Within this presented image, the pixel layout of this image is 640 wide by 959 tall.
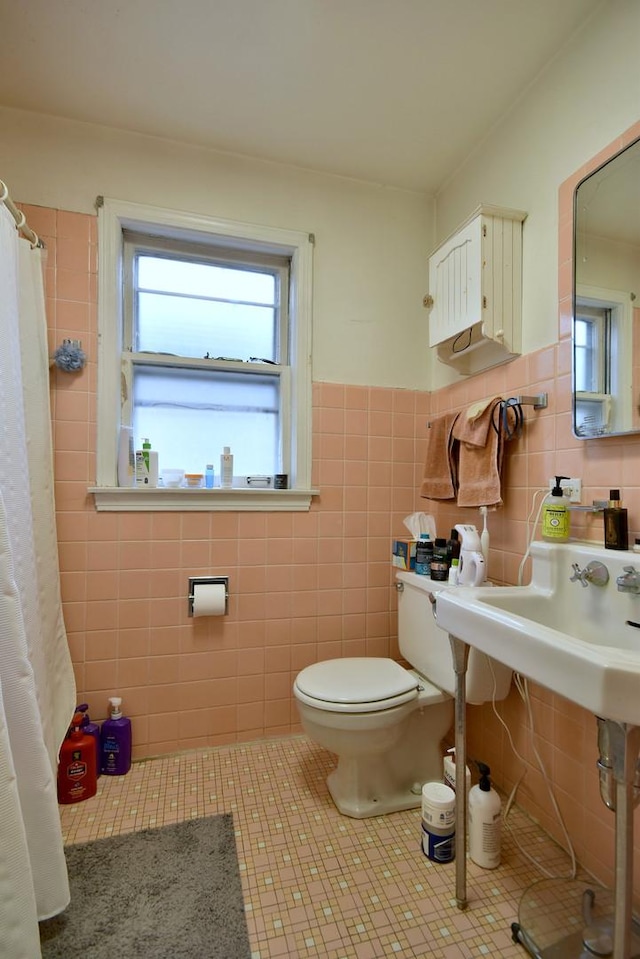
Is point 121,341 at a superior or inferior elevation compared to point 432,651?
superior

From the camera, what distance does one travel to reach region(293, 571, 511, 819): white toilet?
1346 mm

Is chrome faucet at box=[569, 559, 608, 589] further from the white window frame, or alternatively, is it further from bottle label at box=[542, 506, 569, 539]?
the white window frame

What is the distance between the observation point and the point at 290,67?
4.71 ft

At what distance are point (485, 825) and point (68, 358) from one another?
1.99 meters

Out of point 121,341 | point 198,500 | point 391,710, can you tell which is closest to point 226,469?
point 198,500

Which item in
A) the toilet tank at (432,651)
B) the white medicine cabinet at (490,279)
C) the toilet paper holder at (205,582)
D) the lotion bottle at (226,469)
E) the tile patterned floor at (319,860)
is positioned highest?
the white medicine cabinet at (490,279)

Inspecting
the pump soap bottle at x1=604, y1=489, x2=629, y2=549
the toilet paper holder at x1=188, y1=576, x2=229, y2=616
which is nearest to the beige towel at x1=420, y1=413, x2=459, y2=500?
the pump soap bottle at x1=604, y1=489, x2=629, y2=549

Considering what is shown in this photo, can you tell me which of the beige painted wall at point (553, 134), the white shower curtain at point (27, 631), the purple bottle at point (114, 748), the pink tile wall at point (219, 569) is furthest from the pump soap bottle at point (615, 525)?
the purple bottle at point (114, 748)

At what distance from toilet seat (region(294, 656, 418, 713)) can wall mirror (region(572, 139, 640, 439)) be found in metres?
0.94

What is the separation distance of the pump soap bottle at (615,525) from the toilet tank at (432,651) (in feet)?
1.35

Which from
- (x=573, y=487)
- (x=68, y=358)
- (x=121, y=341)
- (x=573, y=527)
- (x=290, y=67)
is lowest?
(x=573, y=527)

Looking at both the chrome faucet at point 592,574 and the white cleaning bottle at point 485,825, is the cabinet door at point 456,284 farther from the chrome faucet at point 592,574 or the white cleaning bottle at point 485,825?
the white cleaning bottle at point 485,825

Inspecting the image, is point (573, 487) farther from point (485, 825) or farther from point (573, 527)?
point (485, 825)

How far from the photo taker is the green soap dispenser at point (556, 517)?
1.22 metres
